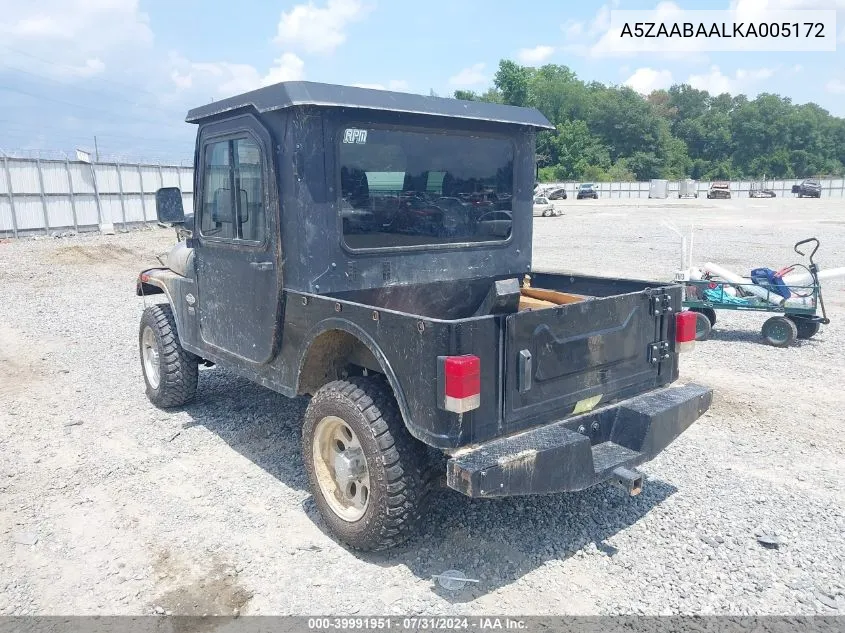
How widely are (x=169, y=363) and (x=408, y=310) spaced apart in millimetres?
2398

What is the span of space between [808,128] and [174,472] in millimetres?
96323

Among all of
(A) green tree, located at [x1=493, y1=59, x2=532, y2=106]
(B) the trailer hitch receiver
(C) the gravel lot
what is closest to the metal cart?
(C) the gravel lot

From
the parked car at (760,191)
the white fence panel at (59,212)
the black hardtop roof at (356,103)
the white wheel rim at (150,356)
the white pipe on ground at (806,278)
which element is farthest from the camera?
the parked car at (760,191)

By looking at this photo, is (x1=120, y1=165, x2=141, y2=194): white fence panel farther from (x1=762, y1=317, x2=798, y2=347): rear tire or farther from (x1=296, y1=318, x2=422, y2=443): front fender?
(x1=296, y1=318, x2=422, y2=443): front fender

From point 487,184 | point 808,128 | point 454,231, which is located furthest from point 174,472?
point 808,128

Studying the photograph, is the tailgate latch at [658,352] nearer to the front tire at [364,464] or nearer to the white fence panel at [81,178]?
the front tire at [364,464]

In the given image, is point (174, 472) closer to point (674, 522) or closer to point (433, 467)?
point (433, 467)

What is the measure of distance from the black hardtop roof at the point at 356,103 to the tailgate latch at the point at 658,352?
1.75 meters

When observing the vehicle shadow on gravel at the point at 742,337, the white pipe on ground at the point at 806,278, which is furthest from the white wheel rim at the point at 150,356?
the white pipe on ground at the point at 806,278

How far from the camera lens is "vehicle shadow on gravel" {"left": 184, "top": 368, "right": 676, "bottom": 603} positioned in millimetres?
3475

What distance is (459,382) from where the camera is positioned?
2.92m

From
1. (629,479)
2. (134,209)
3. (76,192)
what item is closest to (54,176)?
(76,192)

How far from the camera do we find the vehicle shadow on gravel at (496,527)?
3.47 metres

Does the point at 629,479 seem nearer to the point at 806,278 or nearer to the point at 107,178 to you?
the point at 806,278
